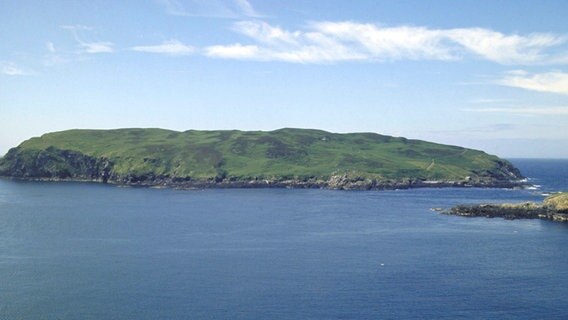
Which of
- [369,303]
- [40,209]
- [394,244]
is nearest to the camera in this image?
[369,303]

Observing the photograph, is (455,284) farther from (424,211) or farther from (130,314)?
(424,211)

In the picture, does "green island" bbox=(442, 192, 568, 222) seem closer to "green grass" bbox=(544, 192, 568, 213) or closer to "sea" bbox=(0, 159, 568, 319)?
"green grass" bbox=(544, 192, 568, 213)

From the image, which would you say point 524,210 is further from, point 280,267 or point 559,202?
point 280,267

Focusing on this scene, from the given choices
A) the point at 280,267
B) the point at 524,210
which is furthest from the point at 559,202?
the point at 280,267

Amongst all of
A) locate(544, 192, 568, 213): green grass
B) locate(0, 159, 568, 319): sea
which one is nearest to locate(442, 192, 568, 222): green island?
locate(544, 192, 568, 213): green grass

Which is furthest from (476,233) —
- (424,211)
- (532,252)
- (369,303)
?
(369,303)

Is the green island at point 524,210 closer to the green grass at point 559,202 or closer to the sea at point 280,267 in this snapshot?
the green grass at point 559,202
